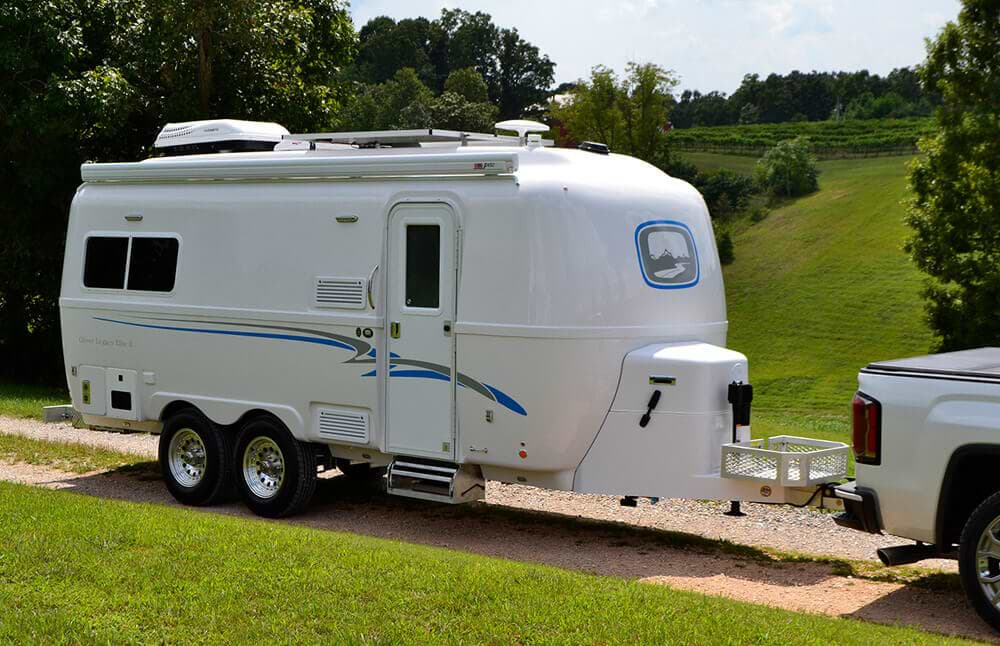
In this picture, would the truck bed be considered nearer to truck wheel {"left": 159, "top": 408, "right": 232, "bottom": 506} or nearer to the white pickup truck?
the white pickup truck

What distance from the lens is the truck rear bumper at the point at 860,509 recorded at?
7.57 metres

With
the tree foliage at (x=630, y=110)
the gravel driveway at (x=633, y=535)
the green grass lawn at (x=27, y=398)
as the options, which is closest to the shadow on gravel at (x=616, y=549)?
the gravel driveway at (x=633, y=535)

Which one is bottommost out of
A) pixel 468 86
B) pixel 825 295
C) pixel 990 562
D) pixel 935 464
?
pixel 990 562

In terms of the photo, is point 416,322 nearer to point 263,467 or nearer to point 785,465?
point 263,467

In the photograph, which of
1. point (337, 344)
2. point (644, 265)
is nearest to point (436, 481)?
point (337, 344)

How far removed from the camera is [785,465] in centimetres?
878

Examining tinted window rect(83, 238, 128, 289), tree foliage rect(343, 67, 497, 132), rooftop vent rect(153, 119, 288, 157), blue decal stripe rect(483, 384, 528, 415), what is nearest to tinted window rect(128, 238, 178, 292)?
tinted window rect(83, 238, 128, 289)

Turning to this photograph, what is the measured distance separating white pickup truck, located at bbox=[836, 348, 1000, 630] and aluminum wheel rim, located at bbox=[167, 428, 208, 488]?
20.5ft

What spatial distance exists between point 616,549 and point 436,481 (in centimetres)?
154

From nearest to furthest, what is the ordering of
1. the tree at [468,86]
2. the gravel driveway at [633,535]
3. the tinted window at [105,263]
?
the gravel driveway at [633,535] < the tinted window at [105,263] < the tree at [468,86]

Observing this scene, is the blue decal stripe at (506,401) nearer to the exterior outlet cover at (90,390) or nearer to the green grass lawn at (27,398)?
the exterior outlet cover at (90,390)

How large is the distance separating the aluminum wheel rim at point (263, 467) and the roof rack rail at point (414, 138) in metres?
2.84

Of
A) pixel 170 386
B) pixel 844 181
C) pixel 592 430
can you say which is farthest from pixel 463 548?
pixel 844 181

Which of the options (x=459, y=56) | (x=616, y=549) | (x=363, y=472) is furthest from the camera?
(x=459, y=56)
